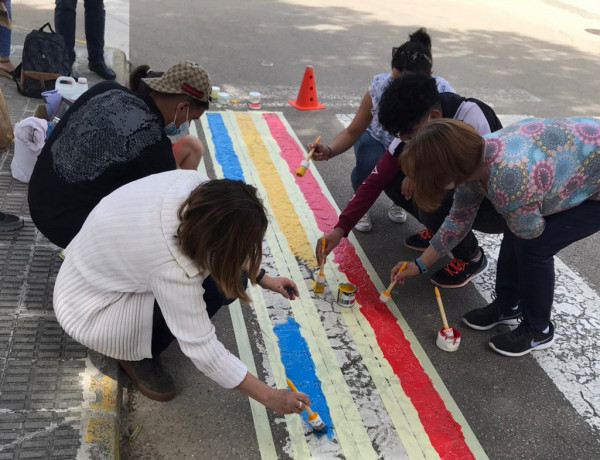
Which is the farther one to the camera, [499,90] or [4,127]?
[499,90]

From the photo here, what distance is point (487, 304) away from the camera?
11.1ft

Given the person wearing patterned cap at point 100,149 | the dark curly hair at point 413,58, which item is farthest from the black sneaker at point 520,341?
the person wearing patterned cap at point 100,149

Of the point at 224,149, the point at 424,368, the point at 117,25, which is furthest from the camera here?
the point at 117,25

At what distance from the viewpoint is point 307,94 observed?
5.72m

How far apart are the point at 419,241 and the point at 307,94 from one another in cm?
250

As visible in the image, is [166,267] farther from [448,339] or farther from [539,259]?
[539,259]

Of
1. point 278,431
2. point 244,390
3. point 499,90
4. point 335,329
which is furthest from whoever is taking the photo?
point 499,90

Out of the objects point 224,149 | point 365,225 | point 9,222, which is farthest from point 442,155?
point 224,149

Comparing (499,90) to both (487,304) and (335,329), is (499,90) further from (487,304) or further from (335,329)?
(335,329)

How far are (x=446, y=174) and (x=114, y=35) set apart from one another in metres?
6.11

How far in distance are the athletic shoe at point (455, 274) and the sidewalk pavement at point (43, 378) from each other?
6.43 feet

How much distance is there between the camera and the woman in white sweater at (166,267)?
1.77 m

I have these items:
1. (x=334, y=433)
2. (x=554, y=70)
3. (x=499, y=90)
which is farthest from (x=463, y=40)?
(x=334, y=433)

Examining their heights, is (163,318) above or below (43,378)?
above
